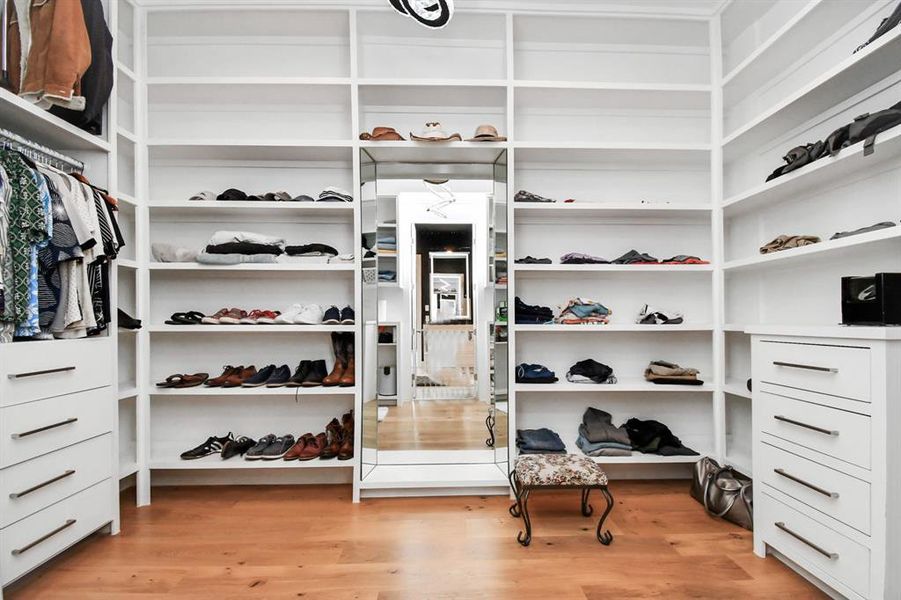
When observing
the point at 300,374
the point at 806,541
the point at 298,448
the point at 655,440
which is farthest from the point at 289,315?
the point at 806,541

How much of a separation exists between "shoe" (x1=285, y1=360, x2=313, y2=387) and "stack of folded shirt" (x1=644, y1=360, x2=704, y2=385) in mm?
1987

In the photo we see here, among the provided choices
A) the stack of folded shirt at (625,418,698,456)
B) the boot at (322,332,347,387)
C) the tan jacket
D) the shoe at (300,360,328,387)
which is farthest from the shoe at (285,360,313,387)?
the stack of folded shirt at (625,418,698,456)

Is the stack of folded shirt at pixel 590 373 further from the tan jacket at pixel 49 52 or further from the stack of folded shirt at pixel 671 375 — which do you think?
the tan jacket at pixel 49 52

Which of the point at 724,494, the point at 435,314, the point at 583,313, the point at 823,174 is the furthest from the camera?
the point at 435,314

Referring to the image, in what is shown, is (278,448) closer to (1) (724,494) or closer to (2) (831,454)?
(1) (724,494)

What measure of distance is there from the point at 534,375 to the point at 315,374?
4.13 ft

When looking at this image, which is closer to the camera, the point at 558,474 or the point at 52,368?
the point at 52,368

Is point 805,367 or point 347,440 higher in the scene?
point 805,367

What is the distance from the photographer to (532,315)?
231 cm

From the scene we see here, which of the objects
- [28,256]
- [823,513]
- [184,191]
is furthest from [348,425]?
[823,513]

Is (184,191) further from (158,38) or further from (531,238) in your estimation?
(531,238)

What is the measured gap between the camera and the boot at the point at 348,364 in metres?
2.25

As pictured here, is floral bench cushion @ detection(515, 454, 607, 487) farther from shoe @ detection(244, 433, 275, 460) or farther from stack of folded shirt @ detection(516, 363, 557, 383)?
shoe @ detection(244, 433, 275, 460)

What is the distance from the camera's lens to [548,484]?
175cm
